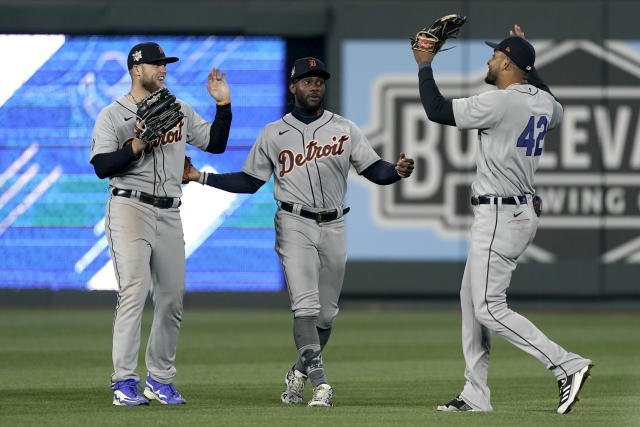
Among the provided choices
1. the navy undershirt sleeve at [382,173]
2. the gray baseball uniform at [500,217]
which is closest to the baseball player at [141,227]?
the navy undershirt sleeve at [382,173]

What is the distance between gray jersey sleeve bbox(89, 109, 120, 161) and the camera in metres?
7.47

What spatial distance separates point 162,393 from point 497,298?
6.84ft

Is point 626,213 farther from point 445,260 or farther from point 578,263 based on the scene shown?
point 445,260

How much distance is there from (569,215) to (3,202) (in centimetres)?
737

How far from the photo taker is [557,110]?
7383mm

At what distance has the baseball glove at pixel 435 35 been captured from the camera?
7188mm

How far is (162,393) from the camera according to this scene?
7621mm

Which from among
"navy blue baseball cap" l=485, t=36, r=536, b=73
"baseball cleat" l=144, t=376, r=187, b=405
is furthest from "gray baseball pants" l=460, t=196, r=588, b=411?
"baseball cleat" l=144, t=376, r=187, b=405

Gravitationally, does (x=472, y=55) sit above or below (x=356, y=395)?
above

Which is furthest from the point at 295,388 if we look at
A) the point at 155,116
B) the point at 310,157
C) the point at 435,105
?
the point at 435,105

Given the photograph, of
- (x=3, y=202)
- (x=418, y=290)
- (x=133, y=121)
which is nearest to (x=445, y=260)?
(x=418, y=290)

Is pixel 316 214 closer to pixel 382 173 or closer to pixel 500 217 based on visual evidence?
pixel 382 173

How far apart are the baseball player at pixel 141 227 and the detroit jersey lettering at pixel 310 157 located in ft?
1.79

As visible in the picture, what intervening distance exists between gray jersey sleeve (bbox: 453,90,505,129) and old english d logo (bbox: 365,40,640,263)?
961cm
